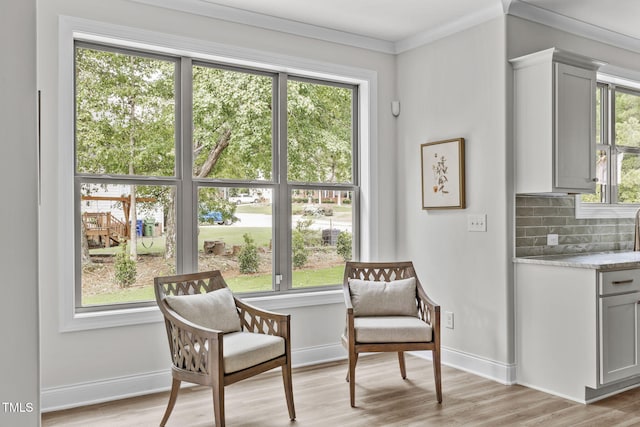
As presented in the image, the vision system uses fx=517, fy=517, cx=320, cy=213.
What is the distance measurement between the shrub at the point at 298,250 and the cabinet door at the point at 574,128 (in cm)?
194

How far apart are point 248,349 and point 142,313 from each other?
3.29ft

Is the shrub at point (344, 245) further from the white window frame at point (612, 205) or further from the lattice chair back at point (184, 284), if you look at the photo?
the white window frame at point (612, 205)

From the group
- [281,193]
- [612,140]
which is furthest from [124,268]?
[612,140]

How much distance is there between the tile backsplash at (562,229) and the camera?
146 inches

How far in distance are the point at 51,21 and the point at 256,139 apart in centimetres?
155

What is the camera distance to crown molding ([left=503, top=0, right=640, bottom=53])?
11.8 ft

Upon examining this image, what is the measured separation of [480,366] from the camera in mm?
3746

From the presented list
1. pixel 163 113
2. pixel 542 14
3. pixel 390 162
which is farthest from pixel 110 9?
pixel 542 14

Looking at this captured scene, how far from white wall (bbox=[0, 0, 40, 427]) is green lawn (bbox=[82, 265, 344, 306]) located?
2466mm

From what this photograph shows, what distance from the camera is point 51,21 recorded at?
3.09 meters

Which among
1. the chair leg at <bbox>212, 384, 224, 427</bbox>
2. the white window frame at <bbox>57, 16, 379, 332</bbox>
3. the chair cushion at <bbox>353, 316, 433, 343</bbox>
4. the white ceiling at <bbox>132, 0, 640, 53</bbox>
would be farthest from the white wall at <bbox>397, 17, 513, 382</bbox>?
the chair leg at <bbox>212, 384, 224, 427</bbox>

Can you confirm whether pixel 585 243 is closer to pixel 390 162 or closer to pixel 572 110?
pixel 572 110

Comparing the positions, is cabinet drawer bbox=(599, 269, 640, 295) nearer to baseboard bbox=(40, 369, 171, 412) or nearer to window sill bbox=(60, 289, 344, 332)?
window sill bbox=(60, 289, 344, 332)

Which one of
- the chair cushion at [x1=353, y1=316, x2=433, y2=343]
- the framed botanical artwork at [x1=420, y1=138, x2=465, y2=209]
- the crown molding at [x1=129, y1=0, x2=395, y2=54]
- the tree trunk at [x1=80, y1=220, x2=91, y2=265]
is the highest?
the crown molding at [x1=129, y1=0, x2=395, y2=54]
